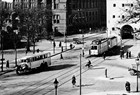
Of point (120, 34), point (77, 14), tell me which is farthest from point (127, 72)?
point (77, 14)

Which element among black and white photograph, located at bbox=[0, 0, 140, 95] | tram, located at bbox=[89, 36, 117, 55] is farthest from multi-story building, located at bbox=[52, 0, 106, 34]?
tram, located at bbox=[89, 36, 117, 55]

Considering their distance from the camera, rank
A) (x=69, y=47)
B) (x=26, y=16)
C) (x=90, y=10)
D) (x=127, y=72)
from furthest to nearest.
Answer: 1. (x=90, y=10)
2. (x=69, y=47)
3. (x=26, y=16)
4. (x=127, y=72)

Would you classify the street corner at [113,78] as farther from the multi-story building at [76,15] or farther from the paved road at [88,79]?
the multi-story building at [76,15]

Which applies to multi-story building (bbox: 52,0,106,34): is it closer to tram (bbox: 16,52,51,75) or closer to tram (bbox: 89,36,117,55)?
tram (bbox: 89,36,117,55)

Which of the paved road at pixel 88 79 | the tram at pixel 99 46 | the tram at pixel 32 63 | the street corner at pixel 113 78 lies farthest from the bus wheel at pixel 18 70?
the tram at pixel 99 46

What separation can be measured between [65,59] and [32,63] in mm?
13213

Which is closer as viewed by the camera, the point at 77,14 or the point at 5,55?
the point at 5,55

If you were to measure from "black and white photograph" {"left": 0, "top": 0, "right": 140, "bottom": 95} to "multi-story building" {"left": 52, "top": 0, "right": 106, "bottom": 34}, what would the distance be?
0.95 ft

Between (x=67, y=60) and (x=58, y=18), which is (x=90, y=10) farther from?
(x=67, y=60)

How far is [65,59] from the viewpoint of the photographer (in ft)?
187

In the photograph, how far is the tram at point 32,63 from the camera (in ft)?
143

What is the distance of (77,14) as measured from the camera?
104875mm

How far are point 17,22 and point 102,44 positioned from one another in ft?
62.7

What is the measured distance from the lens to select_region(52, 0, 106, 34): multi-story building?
Result: 97000 mm
